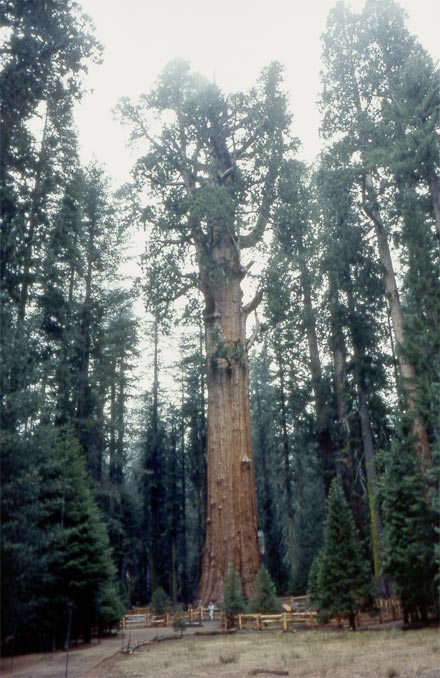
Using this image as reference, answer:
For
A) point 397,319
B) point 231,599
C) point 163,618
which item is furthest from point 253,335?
point 163,618

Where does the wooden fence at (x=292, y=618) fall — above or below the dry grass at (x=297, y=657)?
above

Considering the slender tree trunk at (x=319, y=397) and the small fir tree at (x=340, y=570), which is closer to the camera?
the small fir tree at (x=340, y=570)

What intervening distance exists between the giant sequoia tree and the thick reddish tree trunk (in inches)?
1.3

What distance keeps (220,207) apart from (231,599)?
11.8m

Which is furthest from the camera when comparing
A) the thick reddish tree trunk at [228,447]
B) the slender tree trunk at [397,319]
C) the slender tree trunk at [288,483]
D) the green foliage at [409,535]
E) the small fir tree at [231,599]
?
the slender tree trunk at [288,483]

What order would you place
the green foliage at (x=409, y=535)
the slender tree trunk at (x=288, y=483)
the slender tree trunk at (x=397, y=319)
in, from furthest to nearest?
the slender tree trunk at (x=288, y=483)
the slender tree trunk at (x=397, y=319)
the green foliage at (x=409, y=535)

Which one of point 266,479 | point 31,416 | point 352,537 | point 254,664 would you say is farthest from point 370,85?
point 266,479

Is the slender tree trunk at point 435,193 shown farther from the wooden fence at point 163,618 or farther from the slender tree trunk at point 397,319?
the wooden fence at point 163,618

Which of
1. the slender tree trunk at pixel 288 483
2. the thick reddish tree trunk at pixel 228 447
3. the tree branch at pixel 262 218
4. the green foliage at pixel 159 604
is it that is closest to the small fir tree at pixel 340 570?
the thick reddish tree trunk at pixel 228 447

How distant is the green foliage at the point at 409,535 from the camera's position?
16.2 metres

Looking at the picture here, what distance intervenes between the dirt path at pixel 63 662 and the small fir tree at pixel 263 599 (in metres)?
2.54

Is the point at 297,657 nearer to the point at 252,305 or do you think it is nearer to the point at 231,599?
the point at 231,599

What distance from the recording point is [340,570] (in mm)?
17391

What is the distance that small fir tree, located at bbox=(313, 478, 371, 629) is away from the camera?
17.1m
